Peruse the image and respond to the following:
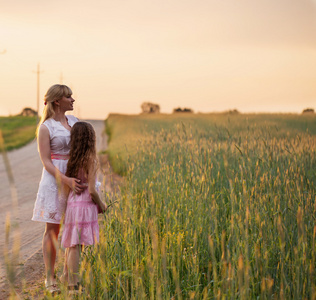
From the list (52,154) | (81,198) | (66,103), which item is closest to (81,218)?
(81,198)

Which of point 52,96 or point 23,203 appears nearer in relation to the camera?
point 52,96

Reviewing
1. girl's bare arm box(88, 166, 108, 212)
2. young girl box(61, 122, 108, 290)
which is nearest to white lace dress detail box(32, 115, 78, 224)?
young girl box(61, 122, 108, 290)

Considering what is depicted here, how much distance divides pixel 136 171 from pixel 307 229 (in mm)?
2754

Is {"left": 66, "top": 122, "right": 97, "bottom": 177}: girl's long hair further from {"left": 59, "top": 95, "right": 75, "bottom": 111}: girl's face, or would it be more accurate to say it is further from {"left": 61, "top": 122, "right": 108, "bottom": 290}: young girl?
{"left": 59, "top": 95, "right": 75, "bottom": 111}: girl's face

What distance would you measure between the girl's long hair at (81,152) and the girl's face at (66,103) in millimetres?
308

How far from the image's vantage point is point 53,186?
3.68m

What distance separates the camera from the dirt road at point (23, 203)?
514 centimetres

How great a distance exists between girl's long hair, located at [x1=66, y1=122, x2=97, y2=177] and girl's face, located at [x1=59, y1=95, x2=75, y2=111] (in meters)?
0.31

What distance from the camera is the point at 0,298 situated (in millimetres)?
3773

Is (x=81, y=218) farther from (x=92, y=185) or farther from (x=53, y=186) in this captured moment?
Result: (x=53, y=186)

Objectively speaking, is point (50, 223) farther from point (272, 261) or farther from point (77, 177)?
point (272, 261)

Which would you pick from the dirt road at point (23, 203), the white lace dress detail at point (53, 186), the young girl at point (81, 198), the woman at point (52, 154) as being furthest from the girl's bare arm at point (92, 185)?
the dirt road at point (23, 203)

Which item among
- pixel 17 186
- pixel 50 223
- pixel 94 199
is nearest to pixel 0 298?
pixel 50 223

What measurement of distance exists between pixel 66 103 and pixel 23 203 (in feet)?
16.7
